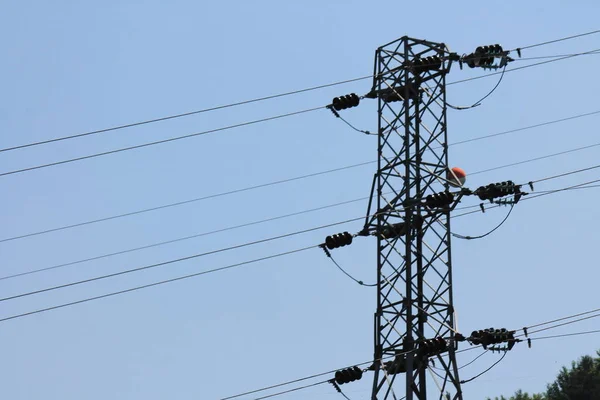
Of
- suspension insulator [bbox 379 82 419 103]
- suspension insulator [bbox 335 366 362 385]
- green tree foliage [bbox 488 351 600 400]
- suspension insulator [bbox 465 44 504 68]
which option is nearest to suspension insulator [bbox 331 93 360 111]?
suspension insulator [bbox 379 82 419 103]

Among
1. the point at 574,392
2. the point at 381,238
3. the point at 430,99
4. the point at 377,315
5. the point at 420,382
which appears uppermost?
the point at 574,392

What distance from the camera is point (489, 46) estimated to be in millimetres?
36906

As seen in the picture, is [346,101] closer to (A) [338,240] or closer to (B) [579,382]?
(A) [338,240]

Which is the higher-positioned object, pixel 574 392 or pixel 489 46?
pixel 574 392

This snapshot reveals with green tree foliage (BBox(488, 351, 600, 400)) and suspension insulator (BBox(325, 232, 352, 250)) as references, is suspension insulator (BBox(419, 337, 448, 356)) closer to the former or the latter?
suspension insulator (BBox(325, 232, 352, 250))

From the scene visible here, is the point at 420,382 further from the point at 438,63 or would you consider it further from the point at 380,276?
the point at 438,63

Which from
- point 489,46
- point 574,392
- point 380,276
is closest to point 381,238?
point 380,276

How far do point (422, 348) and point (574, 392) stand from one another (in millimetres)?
72447

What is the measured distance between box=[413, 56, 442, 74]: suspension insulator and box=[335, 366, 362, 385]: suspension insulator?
9309 mm

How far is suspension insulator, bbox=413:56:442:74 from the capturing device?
35.8m

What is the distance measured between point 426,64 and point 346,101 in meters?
3.23

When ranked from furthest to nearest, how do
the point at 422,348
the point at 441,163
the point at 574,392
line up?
the point at 574,392 < the point at 441,163 < the point at 422,348

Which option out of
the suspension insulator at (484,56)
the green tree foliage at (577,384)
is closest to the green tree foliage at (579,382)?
the green tree foliage at (577,384)

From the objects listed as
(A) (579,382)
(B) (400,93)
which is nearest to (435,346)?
(B) (400,93)
